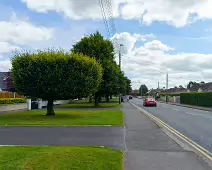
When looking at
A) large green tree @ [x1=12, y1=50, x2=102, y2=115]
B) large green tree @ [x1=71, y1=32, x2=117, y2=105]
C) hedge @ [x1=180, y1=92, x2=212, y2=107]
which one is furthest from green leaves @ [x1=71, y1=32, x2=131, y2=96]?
large green tree @ [x1=12, y1=50, x2=102, y2=115]

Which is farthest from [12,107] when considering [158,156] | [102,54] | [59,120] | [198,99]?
[198,99]

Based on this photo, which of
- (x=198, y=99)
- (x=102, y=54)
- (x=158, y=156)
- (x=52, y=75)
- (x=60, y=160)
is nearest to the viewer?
(x=60, y=160)

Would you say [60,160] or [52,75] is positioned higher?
[52,75]

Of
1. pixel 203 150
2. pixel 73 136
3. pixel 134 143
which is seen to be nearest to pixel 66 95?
pixel 73 136

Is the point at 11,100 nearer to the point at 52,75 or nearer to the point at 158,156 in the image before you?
the point at 52,75

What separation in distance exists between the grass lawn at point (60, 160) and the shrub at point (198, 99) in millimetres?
38927

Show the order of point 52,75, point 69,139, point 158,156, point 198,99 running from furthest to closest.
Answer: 1. point 198,99
2. point 52,75
3. point 69,139
4. point 158,156

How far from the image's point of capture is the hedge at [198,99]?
44.1 m

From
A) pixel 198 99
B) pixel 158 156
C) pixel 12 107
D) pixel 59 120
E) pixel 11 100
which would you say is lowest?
pixel 158 156

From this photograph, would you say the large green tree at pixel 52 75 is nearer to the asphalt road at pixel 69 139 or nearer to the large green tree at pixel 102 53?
the asphalt road at pixel 69 139

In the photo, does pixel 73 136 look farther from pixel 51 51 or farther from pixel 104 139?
pixel 51 51

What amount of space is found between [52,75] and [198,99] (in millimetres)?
33383

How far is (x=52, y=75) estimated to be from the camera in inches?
Answer: 834

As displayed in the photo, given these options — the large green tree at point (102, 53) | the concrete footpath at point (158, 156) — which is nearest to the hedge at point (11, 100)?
the large green tree at point (102, 53)
